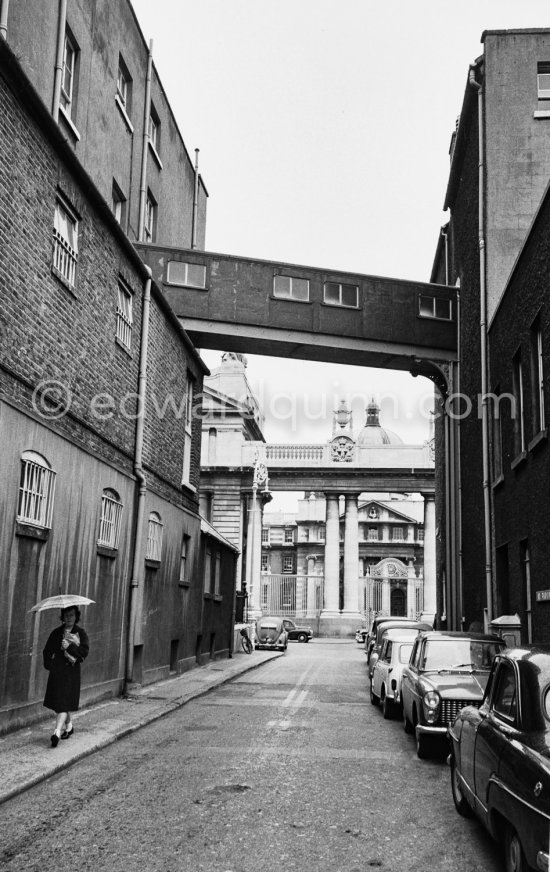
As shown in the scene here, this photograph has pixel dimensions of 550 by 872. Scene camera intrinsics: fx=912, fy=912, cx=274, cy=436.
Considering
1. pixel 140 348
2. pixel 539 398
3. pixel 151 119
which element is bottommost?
pixel 539 398

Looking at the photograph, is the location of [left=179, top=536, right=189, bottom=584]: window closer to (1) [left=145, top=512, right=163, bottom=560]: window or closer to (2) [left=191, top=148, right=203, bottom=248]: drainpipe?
(1) [left=145, top=512, right=163, bottom=560]: window

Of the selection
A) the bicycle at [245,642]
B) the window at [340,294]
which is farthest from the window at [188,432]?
the bicycle at [245,642]

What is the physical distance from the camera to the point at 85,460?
13.5 meters

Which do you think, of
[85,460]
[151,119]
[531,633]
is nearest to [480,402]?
[531,633]

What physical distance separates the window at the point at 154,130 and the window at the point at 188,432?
675 cm

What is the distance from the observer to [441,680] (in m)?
11.0

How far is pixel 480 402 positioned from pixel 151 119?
1185 centimetres

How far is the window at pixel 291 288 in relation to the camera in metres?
25.3

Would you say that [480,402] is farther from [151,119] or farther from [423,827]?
[423,827]

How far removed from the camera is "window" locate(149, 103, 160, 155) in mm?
24062

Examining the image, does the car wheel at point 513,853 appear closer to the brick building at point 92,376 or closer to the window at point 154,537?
the brick building at point 92,376

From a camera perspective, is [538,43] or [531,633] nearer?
[531,633]

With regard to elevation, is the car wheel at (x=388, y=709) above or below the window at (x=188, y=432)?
below

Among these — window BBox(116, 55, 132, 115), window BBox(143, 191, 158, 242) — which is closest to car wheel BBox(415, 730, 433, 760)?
window BBox(116, 55, 132, 115)
